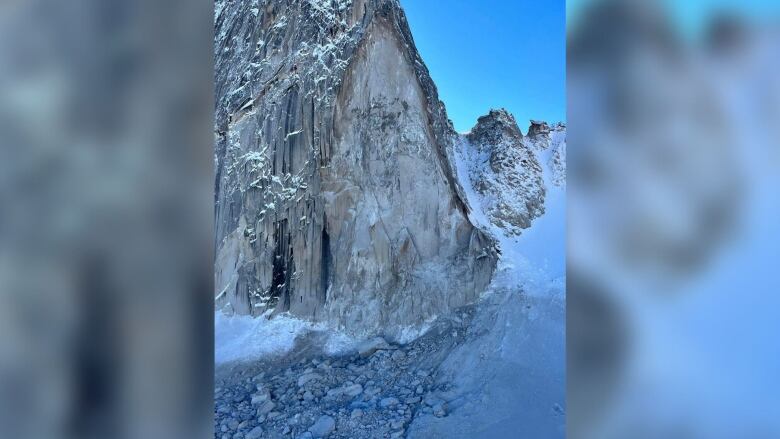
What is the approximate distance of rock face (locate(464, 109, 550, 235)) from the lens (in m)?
3.73

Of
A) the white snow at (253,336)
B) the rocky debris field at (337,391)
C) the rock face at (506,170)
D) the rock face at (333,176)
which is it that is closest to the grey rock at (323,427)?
the rocky debris field at (337,391)

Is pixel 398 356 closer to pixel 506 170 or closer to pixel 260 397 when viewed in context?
pixel 260 397

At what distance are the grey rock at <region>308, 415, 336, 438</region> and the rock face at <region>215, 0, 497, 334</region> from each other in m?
0.76
